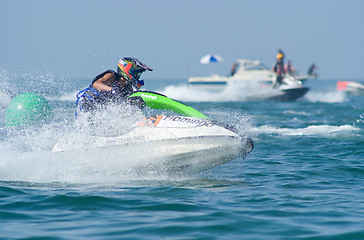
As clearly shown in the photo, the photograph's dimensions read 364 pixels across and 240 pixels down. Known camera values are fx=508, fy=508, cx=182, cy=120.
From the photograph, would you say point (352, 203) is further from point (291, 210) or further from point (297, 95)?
point (297, 95)

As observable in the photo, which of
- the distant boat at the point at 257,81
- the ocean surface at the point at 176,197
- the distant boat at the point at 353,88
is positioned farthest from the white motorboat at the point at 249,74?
the ocean surface at the point at 176,197

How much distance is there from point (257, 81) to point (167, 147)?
29.1 meters

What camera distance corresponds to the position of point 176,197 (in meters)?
5.89

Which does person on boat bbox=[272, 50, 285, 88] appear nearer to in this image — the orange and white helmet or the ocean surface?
the ocean surface

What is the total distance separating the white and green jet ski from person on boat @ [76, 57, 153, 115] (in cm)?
42

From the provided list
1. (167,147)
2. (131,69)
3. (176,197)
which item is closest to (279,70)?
(131,69)

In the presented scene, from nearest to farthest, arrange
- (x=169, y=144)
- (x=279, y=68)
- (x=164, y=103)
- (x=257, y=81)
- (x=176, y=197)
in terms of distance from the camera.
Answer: (x=176, y=197)
(x=169, y=144)
(x=164, y=103)
(x=279, y=68)
(x=257, y=81)

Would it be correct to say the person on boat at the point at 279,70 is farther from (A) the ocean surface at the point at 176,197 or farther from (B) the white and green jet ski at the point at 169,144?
(B) the white and green jet ski at the point at 169,144

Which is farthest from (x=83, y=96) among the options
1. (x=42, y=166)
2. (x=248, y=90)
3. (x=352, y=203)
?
(x=248, y=90)

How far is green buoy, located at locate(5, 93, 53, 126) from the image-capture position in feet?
25.8

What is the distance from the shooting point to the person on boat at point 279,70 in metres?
27.8

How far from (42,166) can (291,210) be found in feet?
11.5

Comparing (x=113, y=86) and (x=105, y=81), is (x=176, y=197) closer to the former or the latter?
(x=113, y=86)

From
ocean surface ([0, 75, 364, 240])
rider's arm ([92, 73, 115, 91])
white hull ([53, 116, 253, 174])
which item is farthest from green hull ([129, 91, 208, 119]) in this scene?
ocean surface ([0, 75, 364, 240])
